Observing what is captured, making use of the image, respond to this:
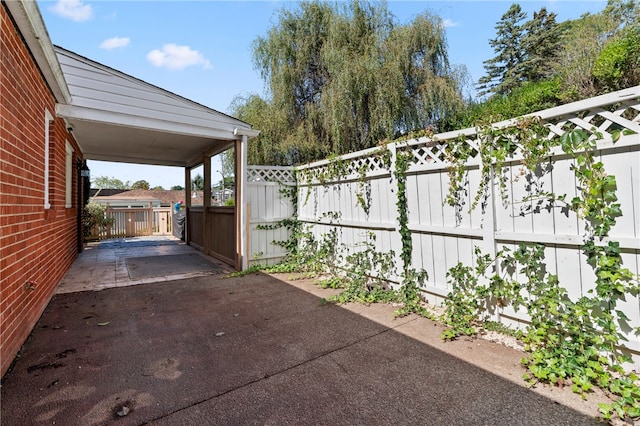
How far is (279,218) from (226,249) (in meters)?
1.51

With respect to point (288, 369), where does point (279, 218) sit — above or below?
above

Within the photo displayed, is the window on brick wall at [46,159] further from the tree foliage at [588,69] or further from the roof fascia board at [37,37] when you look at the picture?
the tree foliage at [588,69]

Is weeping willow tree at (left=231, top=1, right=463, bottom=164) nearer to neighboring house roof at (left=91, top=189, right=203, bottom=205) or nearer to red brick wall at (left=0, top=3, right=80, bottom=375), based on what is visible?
red brick wall at (left=0, top=3, right=80, bottom=375)

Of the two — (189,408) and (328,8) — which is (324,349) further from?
(328,8)

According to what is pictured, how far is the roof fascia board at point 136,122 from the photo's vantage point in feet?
14.2

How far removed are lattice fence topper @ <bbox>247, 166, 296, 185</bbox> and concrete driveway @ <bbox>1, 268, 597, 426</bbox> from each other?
296 centimetres

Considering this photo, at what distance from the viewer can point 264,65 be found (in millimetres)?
9031

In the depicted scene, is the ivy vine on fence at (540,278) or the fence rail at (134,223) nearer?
the ivy vine on fence at (540,278)

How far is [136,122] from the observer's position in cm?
484

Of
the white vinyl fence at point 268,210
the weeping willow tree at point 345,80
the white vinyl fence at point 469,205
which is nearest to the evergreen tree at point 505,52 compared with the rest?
the weeping willow tree at point 345,80

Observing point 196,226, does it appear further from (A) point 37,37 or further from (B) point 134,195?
(B) point 134,195

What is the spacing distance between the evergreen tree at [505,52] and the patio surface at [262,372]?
23271 millimetres

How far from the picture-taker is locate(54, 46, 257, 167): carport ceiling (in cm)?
→ 434

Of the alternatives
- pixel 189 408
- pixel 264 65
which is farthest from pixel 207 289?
pixel 264 65
